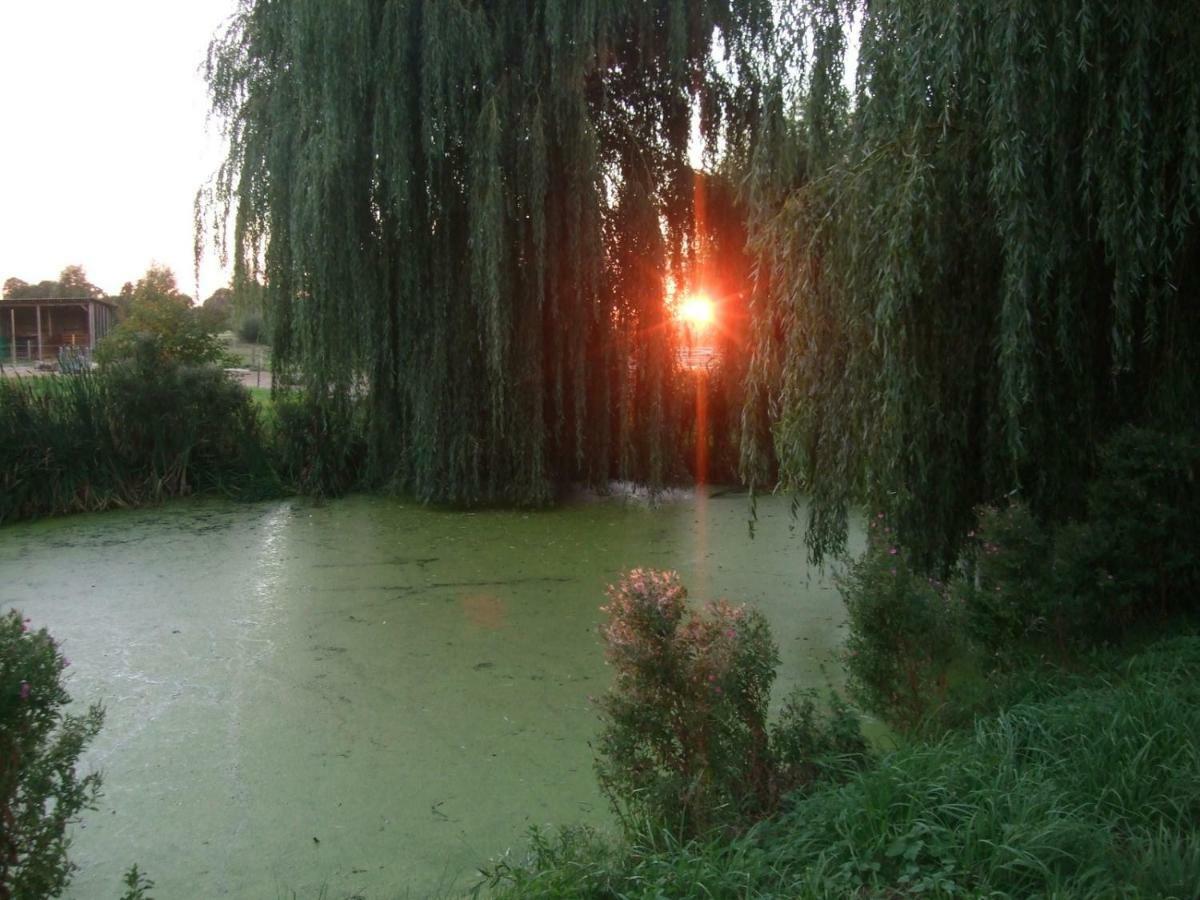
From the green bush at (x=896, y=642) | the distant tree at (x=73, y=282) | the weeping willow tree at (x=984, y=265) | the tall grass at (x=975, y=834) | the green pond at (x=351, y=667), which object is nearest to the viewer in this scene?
the tall grass at (x=975, y=834)

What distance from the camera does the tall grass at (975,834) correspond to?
2258 millimetres

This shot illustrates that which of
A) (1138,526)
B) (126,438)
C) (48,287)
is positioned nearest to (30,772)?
(1138,526)

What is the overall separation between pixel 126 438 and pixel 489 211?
13.8 feet

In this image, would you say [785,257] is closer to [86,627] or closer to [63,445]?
[86,627]

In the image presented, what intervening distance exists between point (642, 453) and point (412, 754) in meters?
5.51

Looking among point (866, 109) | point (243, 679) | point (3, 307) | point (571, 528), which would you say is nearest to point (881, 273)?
point (866, 109)

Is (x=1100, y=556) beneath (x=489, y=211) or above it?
beneath

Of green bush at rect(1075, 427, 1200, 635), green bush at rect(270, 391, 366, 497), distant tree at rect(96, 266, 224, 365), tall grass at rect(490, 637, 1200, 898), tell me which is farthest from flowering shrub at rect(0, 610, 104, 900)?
distant tree at rect(96, 266, 224, 365)

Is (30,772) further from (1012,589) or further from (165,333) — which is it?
(165,333)

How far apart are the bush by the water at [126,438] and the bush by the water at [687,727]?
723 cm

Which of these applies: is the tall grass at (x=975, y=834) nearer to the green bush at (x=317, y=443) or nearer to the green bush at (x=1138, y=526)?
the green bush at (x=1138, y=526)

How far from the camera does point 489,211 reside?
776cm

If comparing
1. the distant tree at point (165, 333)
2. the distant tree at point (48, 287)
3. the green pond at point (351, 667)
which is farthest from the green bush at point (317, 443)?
the distant tree at point (48, 287)

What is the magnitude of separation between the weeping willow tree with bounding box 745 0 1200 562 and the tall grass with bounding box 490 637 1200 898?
1389 mm
